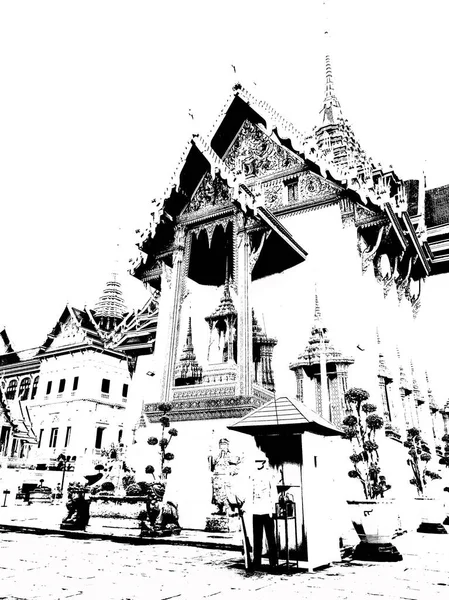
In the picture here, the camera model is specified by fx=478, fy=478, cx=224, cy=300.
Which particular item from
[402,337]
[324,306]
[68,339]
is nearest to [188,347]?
[324,306]

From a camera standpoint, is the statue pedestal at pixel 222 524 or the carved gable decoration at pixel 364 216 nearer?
the statue pedestal at pixel 222 524

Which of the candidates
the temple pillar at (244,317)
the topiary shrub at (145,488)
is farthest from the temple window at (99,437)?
the topiary shrub at (145,488)

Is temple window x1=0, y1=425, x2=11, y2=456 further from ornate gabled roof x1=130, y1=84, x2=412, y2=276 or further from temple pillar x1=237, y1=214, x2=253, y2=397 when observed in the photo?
temple pillar x1=237, y1=214, x2=253, y2=397

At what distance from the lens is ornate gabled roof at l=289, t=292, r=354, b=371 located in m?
8.71

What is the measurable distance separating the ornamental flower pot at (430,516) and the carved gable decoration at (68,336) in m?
27.2

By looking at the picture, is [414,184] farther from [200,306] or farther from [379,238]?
[200,306]

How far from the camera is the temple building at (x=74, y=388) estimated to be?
28.8 m

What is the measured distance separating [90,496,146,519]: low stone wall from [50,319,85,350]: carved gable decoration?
1035 inches

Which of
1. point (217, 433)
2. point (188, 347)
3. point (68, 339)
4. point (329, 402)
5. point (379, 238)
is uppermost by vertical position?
point (68, 339)

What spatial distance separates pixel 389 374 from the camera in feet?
29.6

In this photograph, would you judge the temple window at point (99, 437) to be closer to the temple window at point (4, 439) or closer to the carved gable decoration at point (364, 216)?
the temple window at point (4, 439)

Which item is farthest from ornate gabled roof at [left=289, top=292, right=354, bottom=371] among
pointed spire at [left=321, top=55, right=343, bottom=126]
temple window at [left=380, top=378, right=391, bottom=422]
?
pointed spire at [left=321, top=55, right=343, bottom=126]

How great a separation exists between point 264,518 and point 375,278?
22.1 ft

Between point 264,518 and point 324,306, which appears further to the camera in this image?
point 324,306
